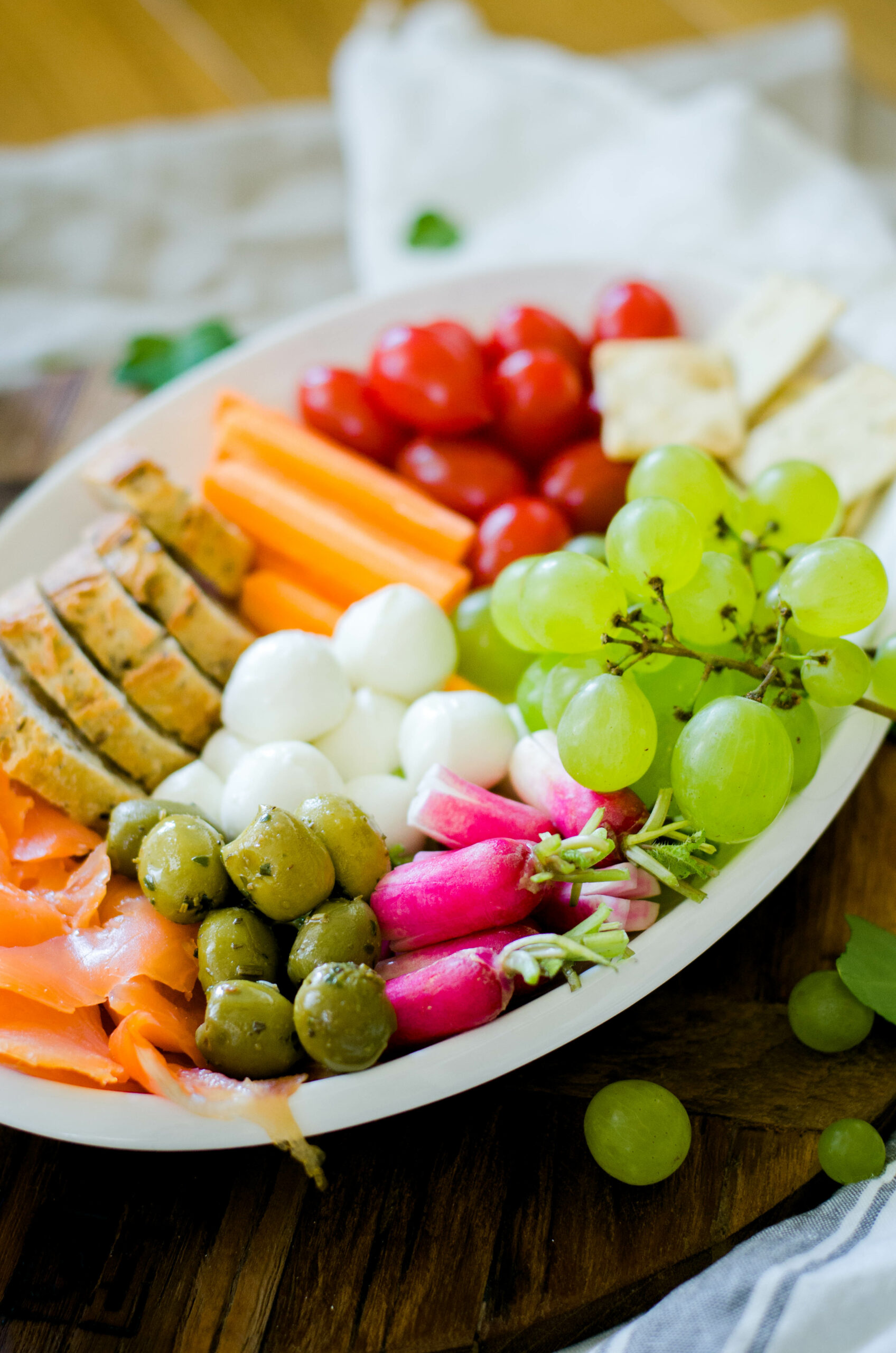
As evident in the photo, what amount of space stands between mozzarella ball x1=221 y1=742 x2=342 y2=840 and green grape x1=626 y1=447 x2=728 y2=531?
415 mm

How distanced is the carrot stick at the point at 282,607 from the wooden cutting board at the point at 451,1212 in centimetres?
60

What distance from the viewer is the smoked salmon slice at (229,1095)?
31.0 inches

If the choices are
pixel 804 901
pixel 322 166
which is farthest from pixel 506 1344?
pixel 322 166

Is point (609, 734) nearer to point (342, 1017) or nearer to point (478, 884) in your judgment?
point (478, 884)

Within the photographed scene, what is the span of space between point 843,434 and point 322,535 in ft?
2.13

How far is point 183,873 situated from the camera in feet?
2.86

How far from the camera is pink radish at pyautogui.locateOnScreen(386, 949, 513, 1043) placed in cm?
81

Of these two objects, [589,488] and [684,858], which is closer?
[684,858]

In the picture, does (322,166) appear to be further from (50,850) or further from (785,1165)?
(785,1165)

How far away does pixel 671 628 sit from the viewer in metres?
0.89

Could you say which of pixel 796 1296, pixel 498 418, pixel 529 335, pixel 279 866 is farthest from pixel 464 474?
pixel 796 1296

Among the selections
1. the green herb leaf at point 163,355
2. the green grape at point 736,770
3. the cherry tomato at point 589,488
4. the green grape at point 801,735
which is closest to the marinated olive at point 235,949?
the green grape at point 736,770

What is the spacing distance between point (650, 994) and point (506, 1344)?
12.6 inches

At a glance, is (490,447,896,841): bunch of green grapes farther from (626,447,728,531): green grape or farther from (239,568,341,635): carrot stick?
(239,568,341,635): carrot stick
